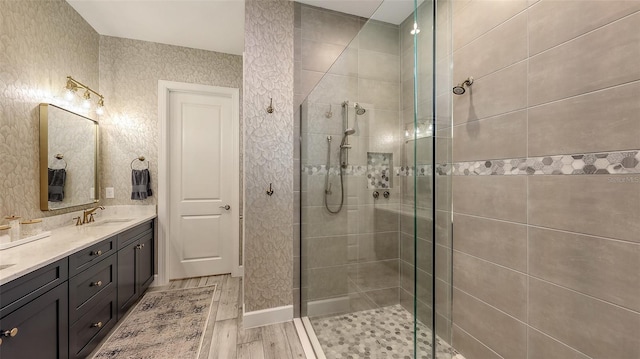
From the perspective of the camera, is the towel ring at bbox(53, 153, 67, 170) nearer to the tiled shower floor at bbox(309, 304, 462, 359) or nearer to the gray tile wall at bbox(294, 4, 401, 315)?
the gray tile wall at bbox(294, 4, 401, 315)

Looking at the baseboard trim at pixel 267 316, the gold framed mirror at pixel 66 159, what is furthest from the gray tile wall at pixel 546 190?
the gold framed mirror at pixel 66 159

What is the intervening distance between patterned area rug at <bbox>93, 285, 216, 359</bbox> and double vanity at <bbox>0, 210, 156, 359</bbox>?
0.12m

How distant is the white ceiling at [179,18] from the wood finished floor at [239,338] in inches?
103

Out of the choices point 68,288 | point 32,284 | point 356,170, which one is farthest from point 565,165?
point 68,288

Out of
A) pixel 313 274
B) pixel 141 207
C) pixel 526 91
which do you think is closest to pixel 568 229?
pixel 526 91

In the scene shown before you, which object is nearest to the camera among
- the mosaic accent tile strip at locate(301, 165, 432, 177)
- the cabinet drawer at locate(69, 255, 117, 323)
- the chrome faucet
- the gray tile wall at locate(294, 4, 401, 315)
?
the mosaic accent tile strip at locate(301, 165, 432, 177)

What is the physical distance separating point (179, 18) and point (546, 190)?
319 centimetres

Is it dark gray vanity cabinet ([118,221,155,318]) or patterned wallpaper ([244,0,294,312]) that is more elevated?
patterned wallpaper ([244,0,294,312])

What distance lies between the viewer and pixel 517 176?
4.31 feet

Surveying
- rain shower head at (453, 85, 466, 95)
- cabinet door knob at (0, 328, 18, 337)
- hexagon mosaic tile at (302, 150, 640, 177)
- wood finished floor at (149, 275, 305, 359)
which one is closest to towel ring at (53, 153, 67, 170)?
cabinet door knob at (0, 328, 18, 337)

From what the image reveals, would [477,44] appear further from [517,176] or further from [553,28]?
[517,176]

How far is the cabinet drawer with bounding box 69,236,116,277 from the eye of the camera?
4.96ft

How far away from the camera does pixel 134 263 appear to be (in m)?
2.32

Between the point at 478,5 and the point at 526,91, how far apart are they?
0.68m
